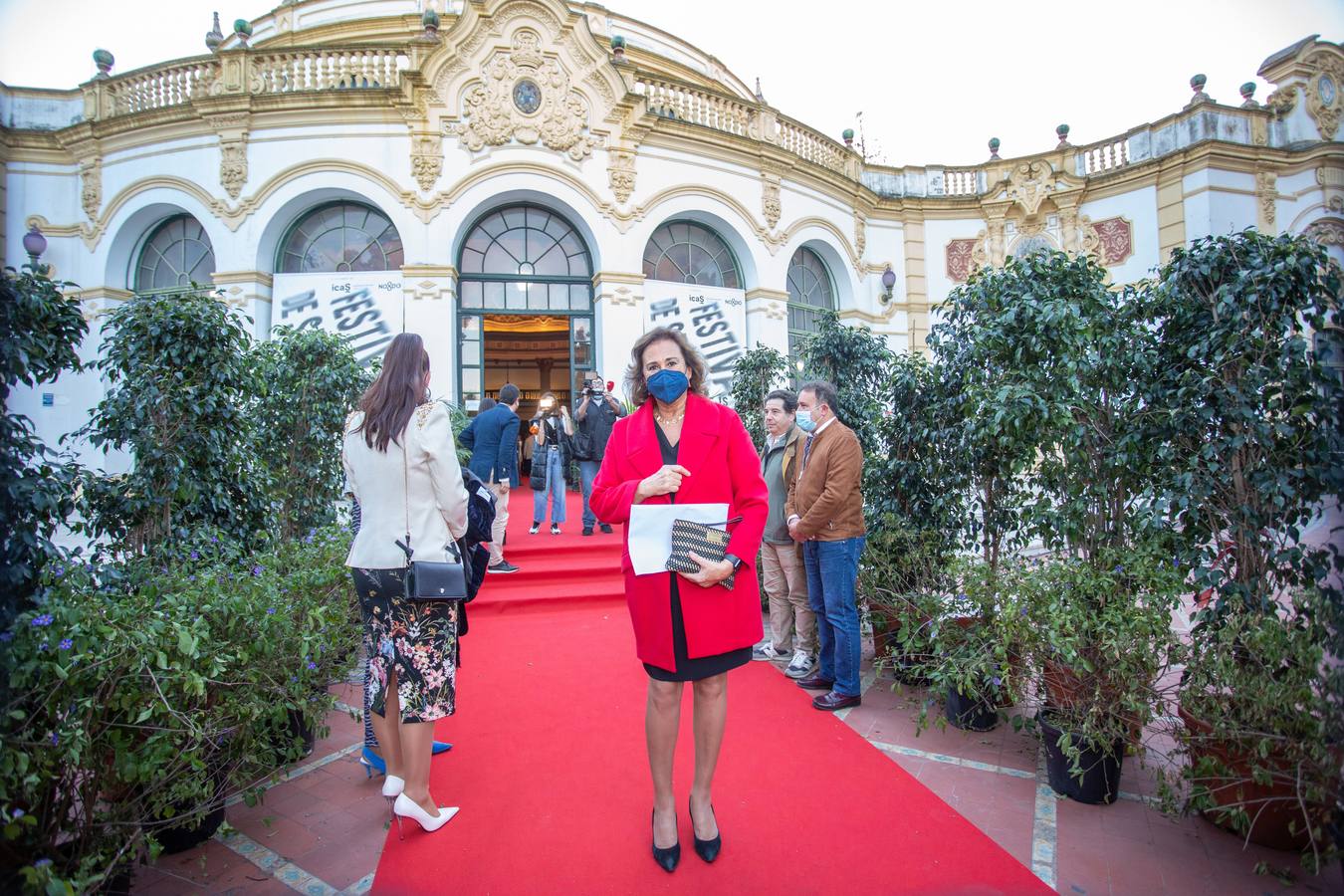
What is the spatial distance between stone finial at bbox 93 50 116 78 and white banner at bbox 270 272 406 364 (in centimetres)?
529

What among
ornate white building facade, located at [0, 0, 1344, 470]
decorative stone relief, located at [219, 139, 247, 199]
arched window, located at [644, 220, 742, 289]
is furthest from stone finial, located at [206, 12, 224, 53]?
arched window, located at [644, 220, 742, 289]

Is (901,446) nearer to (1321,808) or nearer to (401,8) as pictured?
→ (1321,808)

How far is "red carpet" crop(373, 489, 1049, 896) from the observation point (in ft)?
7.96

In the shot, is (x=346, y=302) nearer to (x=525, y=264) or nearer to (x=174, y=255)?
(x=525, y=264)

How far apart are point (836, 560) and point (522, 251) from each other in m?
10.0

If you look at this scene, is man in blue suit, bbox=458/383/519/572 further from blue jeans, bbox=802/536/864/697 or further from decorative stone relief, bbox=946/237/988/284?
decorative stone relief, bbox=946/237/988/284

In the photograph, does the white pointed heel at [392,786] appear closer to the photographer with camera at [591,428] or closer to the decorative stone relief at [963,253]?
the photographer with camera at [591,428]

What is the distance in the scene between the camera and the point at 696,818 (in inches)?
99.6

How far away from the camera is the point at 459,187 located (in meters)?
10.9

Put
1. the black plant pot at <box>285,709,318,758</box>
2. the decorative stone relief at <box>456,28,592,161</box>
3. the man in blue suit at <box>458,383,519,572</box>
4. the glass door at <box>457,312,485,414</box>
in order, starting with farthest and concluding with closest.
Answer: the glass door at <box>457,312,485,414</box>, the decorative stone relief at <box>456,28,592,161</box>, the man in blue suit at <box>458,383,519,572</box>, the black plant pot at <box>285,709,318,758</box>

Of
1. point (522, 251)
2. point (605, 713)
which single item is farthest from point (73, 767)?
point (522, 251)

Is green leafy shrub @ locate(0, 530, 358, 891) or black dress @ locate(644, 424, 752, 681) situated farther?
black dress @ locate(644, 424, 752, 681)

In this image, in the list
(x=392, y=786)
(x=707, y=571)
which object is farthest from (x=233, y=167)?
(x=707, y=571)

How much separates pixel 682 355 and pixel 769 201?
11.2 meters
